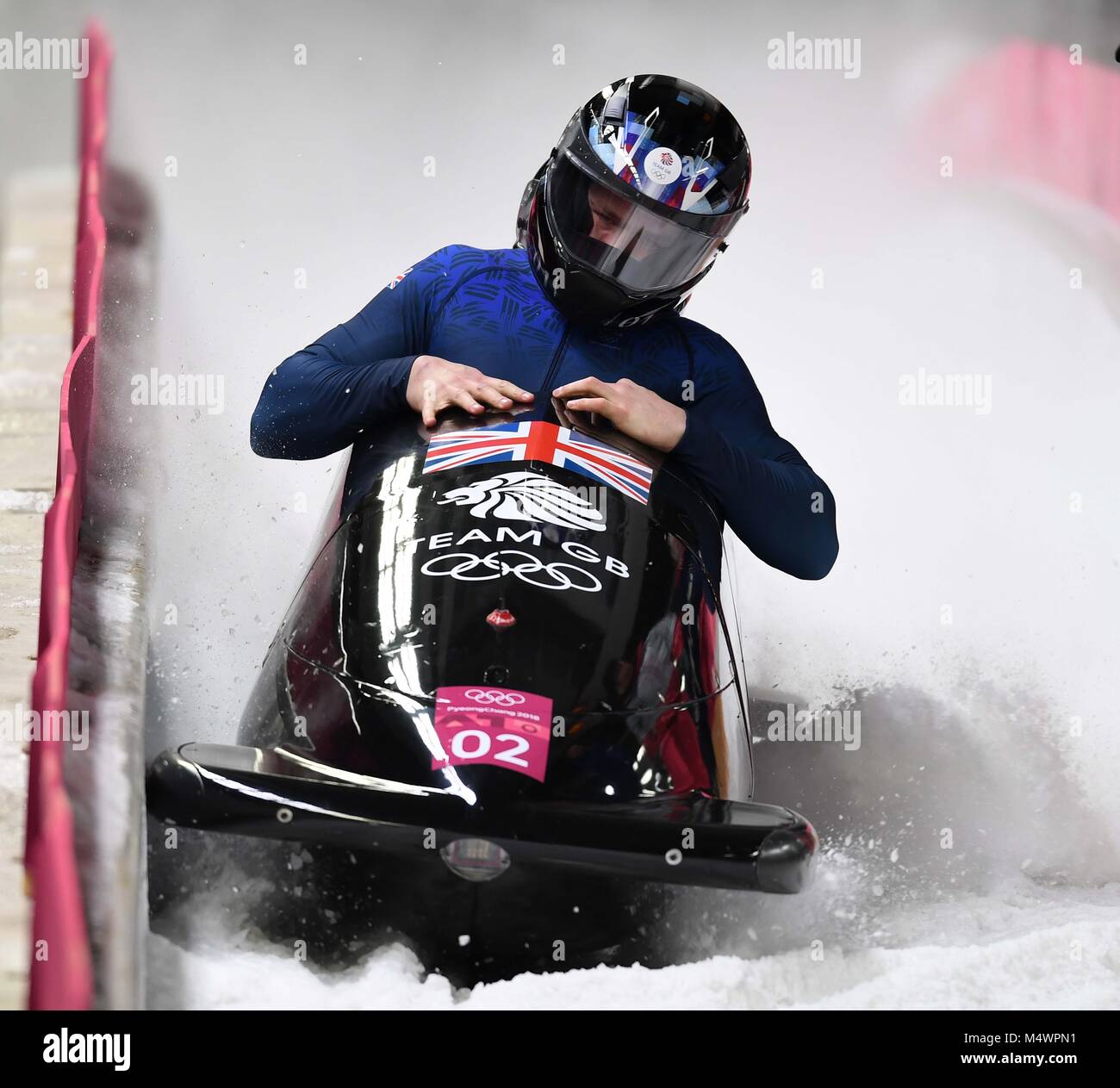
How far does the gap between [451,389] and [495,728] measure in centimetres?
86

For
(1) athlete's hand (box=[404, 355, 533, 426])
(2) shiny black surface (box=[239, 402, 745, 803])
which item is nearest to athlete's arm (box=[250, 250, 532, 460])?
(1) athlete's hand (box=[404, 355, 533, 426])

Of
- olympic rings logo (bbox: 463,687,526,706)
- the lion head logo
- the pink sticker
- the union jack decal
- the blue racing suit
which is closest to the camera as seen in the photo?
the pink sticker

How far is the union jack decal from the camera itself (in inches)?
103

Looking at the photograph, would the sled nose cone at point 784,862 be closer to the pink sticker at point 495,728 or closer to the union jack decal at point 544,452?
the pink sticker at point 495,728

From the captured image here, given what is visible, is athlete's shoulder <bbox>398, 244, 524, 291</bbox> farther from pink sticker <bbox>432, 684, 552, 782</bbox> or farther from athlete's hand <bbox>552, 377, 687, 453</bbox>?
pink sticker <bbox>432, 684, 552, 782</bbox>

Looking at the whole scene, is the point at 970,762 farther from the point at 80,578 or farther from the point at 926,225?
the point at 926,225

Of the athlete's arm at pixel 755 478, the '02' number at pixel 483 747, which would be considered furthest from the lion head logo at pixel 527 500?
the '02' number at pixel 483 747

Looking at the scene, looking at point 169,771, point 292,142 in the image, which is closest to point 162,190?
point 292,142

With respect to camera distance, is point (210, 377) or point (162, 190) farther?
point (162, 190)

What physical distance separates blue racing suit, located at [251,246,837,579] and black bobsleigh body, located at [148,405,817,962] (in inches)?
3.3

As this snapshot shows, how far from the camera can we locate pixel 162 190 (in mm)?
5617

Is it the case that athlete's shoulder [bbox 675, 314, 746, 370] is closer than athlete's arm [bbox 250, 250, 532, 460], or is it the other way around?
athlete's arm [bbox 250, 250, 532, 460]

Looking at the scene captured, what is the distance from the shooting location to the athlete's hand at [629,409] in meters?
2.72

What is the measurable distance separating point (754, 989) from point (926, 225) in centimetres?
454
